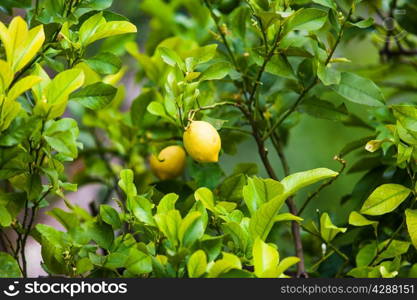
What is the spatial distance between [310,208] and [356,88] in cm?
Answer: 85

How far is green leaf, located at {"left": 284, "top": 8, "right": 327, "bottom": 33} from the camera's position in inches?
37.0

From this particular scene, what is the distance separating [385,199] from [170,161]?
366 millimetres

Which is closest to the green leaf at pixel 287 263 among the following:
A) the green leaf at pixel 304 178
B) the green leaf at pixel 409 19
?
the green leaf at pixel 304 178

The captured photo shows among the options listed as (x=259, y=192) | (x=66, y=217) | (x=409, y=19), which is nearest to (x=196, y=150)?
(x=259, y=192)

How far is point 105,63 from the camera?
3.21 feet

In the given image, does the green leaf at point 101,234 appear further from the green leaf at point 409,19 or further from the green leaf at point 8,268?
the green leaf at point 409,19

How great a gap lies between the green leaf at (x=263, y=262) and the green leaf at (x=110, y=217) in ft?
0.70

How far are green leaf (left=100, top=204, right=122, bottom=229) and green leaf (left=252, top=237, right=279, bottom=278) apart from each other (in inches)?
8.4

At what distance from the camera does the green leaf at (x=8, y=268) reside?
901 millimetres

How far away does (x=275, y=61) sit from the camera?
3.36 feet

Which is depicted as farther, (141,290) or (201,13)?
(201,13)

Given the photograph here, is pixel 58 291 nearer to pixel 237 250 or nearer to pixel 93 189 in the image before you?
pixel 237 250

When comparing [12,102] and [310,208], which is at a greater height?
[12,102]

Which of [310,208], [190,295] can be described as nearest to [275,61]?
[190,295]
